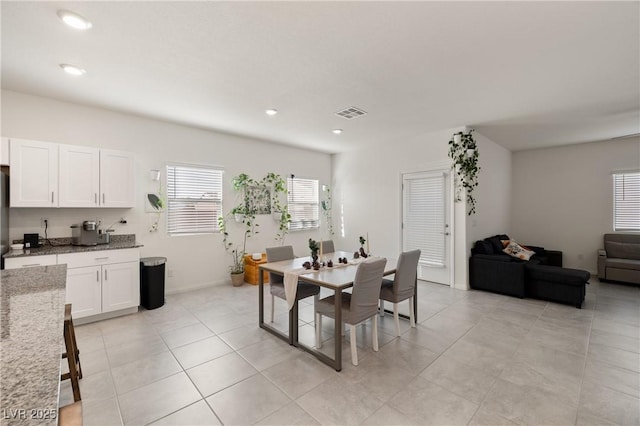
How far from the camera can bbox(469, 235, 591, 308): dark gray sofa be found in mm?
4137

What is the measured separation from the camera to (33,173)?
3.38 m

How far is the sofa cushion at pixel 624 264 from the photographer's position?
5.13 m

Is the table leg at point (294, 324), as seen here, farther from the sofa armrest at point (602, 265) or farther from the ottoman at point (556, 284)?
the sofa armrest at point (602, 265)

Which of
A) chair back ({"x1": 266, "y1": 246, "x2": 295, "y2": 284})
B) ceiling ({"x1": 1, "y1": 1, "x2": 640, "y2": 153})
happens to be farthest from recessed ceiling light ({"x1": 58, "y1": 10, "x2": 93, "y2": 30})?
chair back ({"x1": 266, "y1": 246, "x2": 295, "y2": 284})

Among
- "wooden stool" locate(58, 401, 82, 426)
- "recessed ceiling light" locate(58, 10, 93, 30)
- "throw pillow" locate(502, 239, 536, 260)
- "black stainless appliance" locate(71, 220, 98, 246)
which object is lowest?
"wooden stool" locate(58, 401, 82, 426)

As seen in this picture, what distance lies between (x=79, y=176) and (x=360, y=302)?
3.89m

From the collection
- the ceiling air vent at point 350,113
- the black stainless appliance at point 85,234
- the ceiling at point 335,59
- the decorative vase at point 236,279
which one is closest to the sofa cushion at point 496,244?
the ceiling at point 335,59

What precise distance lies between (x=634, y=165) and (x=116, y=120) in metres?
9.42

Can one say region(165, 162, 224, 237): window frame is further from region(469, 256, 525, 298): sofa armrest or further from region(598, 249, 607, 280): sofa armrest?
region(598, 249, 607, 280): sofa armrest

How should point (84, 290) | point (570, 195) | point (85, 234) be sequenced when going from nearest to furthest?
1. point (84, 290)
2. point (85, 234)
3. point (570, 195)

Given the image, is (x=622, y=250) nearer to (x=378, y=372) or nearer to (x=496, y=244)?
(x=496, y=244)

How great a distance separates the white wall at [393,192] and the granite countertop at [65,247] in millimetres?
4533

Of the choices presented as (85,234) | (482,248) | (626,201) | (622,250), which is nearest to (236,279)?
(85,234)

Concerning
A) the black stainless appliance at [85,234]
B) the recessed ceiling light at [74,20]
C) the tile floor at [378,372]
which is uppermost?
the recessed ceiling light at [74,20]
